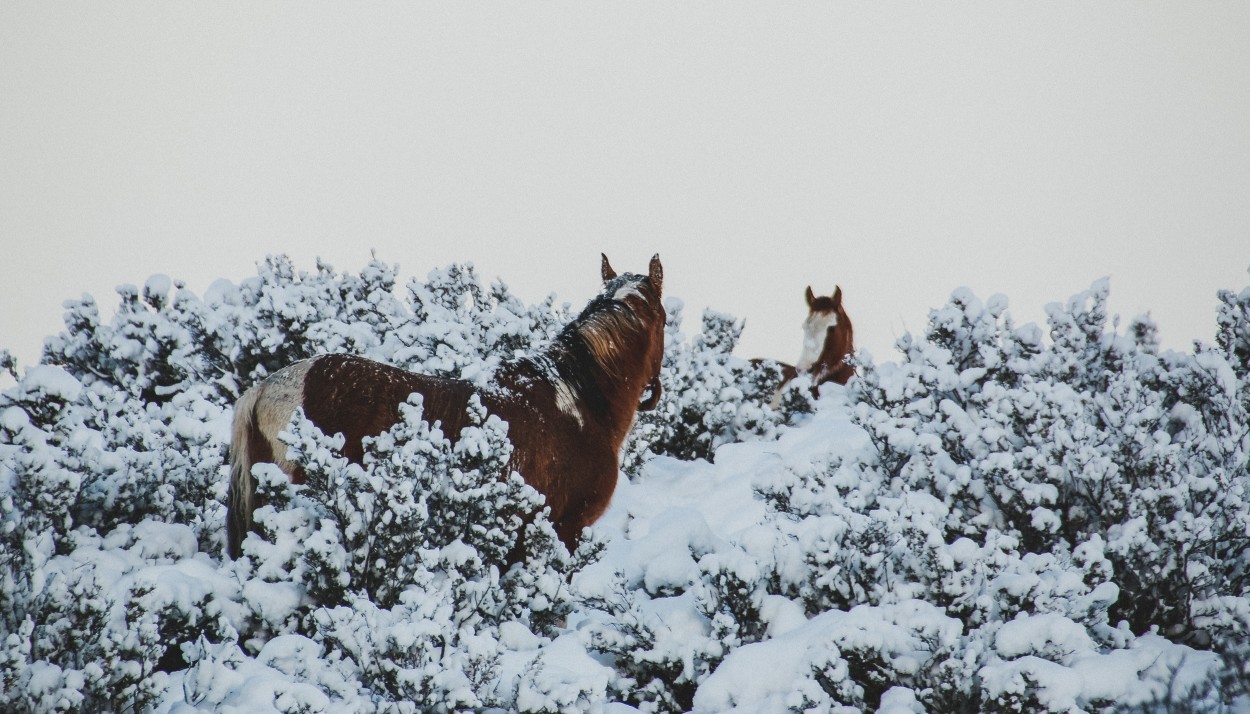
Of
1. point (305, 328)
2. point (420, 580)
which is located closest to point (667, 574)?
point (420, 580)

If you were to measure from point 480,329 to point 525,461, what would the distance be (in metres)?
2.86

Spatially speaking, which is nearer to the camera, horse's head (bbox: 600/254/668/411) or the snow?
the snow

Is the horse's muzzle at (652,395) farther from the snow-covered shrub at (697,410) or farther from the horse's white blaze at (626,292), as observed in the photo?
the snow-covered shrub at (697,410)

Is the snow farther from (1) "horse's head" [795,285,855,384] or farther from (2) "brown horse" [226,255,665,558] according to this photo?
(1) "horse's head" [795,285,855,384]

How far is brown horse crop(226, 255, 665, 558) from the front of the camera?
3.54 m

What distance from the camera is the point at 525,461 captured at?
393cm

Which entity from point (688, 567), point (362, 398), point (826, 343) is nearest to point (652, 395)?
point (688, 567)

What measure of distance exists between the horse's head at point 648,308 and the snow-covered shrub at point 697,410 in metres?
1.20

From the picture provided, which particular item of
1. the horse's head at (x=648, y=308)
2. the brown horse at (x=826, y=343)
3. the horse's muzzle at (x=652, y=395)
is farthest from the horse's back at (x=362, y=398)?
the brown horse at (x=826, y=343)

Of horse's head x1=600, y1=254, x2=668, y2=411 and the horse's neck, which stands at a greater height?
horse's head x1=600, y1=254, x2=668, y2=411

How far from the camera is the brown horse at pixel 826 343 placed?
362 inches

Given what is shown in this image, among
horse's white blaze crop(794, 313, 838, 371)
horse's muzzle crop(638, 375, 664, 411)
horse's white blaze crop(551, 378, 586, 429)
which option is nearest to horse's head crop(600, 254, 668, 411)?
horse's muzzle crop(638, 375, 664, 411)

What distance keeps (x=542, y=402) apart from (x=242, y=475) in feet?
4.89

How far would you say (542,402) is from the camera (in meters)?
4.19
